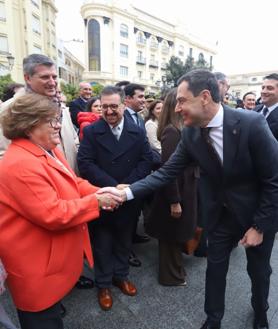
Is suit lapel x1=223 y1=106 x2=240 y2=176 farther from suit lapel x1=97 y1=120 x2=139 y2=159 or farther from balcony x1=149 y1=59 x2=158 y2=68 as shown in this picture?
balcony x1=149 y1=59 x2=158 y2=68

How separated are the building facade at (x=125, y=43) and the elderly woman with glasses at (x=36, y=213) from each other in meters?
50.6

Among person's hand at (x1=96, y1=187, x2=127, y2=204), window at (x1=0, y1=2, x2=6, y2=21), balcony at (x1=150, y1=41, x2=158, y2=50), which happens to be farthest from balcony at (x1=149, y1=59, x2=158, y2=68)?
person's hand at (x1=96, y1=187, x2=127, y2=204)

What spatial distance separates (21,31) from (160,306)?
3786cm

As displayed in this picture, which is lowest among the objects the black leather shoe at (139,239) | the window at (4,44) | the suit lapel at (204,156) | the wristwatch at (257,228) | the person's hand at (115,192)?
the black leather shoe at (139,239)

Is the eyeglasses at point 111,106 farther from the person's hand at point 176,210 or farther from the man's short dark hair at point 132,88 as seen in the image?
the man's short dark hair at point 132,88

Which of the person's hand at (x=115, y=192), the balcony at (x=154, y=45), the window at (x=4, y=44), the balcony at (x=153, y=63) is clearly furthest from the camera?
the balcony at (x=154, y=45)

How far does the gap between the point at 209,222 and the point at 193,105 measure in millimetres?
958

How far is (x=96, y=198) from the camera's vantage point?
1.66 metres

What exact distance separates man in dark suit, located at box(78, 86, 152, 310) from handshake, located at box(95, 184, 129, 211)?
35 cm

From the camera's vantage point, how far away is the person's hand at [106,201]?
70.2 inches

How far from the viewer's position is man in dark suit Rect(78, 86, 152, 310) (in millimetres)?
2521

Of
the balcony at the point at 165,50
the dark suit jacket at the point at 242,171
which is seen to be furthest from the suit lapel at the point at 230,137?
the balcony at the point at 165,50

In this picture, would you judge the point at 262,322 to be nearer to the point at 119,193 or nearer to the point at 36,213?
the point at 119,193

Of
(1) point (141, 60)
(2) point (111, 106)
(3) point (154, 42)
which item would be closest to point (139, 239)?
(2) point (111, 106)
